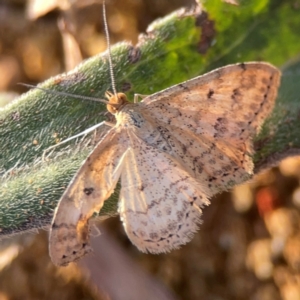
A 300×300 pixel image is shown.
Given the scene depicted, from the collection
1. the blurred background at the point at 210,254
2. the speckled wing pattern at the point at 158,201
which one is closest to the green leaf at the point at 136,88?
the speckled wing pattern at the point at 158,201

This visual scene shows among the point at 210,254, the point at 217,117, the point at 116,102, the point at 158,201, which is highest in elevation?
the point at 116,102

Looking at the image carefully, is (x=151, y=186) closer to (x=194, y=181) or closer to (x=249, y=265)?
(x=194, y=181)

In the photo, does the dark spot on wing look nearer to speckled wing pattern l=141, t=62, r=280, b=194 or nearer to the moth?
the moth

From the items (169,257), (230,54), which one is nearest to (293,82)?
(230,54)

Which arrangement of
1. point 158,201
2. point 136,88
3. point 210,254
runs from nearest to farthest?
point 158,201 < point 136,88 < point 210,254

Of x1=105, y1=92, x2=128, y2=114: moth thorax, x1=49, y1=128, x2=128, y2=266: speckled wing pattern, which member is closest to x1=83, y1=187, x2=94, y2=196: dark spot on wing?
x1=49, y1=128, x2=128, y2=266: speckled wing pattern

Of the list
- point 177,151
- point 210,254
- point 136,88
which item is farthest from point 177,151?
point 210,254

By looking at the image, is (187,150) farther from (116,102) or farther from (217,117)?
(116,102)
